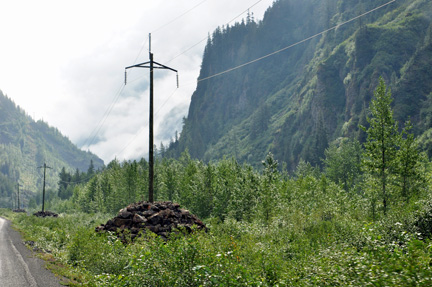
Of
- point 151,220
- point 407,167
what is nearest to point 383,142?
point 407,167

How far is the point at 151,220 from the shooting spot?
65.2ft

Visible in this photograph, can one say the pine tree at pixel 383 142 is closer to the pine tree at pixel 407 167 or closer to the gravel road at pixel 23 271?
the pine tree at pixel 407 167

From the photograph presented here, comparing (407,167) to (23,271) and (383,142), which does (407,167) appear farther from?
(23,271)

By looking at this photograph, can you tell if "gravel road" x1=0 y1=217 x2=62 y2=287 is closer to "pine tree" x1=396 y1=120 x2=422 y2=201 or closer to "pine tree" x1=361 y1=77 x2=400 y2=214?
"pine tree" x1=361 y1=77 x2=400 y2=214

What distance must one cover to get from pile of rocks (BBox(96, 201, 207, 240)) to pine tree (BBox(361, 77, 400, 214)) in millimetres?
18093

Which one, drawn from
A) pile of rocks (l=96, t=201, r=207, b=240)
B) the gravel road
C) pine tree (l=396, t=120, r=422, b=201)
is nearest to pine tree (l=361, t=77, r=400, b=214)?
pine tree (l=396, t=120, r=422, b=201)

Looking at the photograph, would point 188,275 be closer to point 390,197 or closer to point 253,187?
point 390,197

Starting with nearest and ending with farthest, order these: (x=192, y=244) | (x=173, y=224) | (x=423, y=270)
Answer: (x=423, y=270) → (x=192, y=244) → (x=173, y=224)

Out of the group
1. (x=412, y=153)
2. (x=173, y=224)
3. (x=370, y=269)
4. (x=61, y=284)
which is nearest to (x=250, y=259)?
(x=370, y=269)

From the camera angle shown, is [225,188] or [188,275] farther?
[225,188]

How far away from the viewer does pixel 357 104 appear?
160750mm

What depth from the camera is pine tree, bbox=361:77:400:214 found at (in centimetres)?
2817

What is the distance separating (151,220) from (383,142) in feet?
71.5

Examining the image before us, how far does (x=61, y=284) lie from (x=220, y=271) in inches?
284
